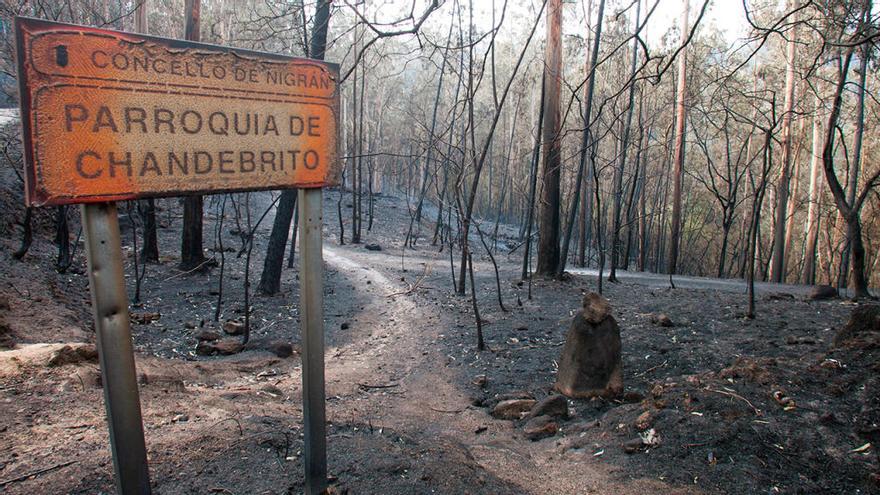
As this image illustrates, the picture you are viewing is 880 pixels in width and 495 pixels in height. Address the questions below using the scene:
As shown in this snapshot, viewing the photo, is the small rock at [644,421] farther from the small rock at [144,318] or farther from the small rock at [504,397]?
the small rock at [144,318]

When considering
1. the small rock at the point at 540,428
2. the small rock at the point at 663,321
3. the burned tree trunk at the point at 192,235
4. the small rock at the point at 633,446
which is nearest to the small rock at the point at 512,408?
the small rock at the point at 540,428

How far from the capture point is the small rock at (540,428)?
460cm

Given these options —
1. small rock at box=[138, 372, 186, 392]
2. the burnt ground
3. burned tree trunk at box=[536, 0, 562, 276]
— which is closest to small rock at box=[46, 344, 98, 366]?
the burnt ground

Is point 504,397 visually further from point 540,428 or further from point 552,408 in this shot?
point 540,428

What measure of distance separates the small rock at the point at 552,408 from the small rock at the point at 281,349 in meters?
3.60

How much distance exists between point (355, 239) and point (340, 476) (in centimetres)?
1583

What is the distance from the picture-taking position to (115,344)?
6.52ft

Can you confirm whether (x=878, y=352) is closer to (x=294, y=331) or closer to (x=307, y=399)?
(x=307, y=399)

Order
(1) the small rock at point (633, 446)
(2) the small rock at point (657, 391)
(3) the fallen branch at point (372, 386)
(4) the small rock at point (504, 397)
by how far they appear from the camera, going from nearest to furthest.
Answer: (1) the small rock at point (633, 446)
(2) the small rock at point (657, 391)
(4) the small rock at point (504, 397)
(3) the fallen branch at point (372, 386)

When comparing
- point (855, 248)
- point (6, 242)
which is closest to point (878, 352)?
point (855, 248)

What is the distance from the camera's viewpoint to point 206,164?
221cm

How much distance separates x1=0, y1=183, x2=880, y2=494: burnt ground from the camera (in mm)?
3104

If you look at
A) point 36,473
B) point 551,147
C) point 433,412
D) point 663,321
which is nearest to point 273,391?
point 433,412

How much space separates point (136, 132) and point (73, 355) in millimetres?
3438
